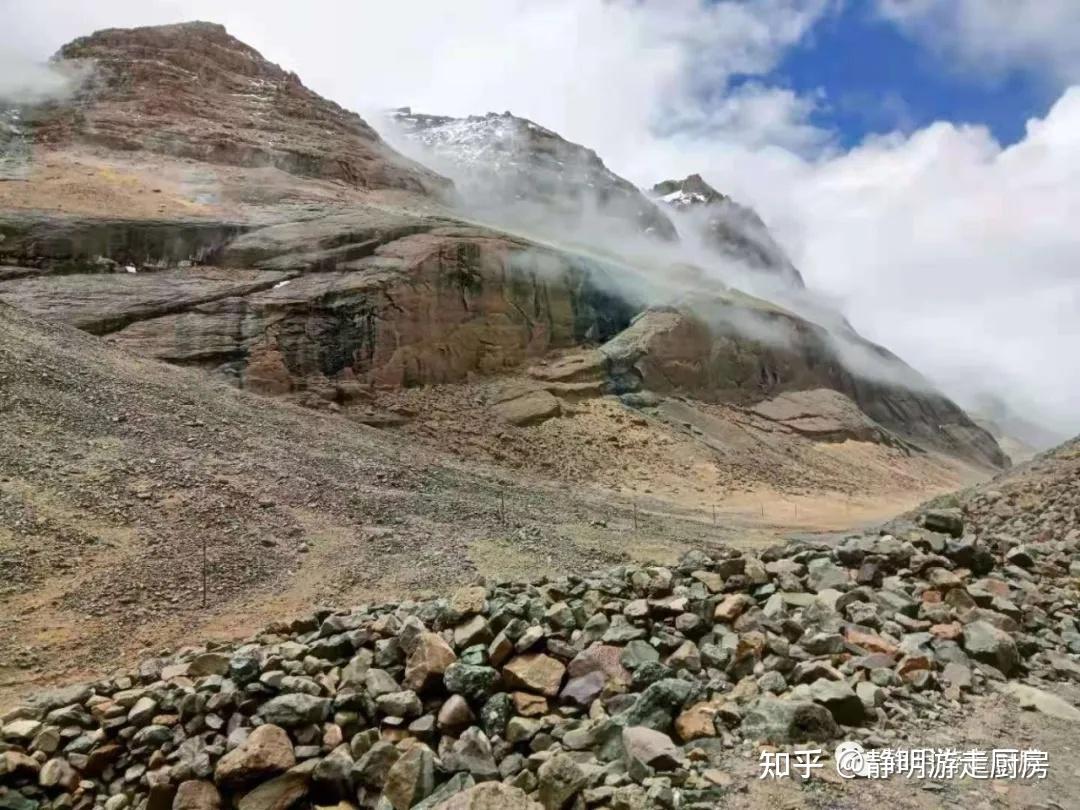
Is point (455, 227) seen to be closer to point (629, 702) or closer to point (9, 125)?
point (9, 125)

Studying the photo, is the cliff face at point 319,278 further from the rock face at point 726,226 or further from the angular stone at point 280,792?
the rock face at point 726,226

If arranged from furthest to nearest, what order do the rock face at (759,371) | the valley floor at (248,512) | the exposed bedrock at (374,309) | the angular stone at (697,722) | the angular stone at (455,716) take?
the rock face at (759,371) → the exposed bedrock at (374,309) → the valley floor at (248,512) → the angular stone at (455,716) → the angular stone at (697,722)

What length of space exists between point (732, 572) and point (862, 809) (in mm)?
3110

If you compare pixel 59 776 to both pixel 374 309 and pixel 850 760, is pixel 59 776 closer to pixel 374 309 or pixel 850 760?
pixel 850 760

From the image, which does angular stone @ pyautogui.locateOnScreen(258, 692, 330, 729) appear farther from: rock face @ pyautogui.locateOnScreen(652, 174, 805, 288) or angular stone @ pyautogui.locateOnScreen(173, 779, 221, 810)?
rock face @ pyautogui.locateOnScreen(652, 174, 805, 288)

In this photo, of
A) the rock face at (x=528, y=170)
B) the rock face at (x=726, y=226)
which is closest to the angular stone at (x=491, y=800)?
the rock face at (x=528, y=170)

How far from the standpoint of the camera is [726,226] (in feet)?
346

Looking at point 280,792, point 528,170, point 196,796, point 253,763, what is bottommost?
point 196,796

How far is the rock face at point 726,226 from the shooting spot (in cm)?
10294

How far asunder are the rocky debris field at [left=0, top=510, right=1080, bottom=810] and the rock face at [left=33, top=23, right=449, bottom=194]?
44.7 meters

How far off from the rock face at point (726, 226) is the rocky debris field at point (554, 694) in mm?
99398

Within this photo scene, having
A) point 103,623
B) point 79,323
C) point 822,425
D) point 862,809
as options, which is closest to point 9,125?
point 79,323

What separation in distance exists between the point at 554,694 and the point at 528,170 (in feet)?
247

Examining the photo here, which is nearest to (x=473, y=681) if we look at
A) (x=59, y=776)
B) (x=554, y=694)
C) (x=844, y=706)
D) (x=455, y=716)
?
(x=455, y=716)
